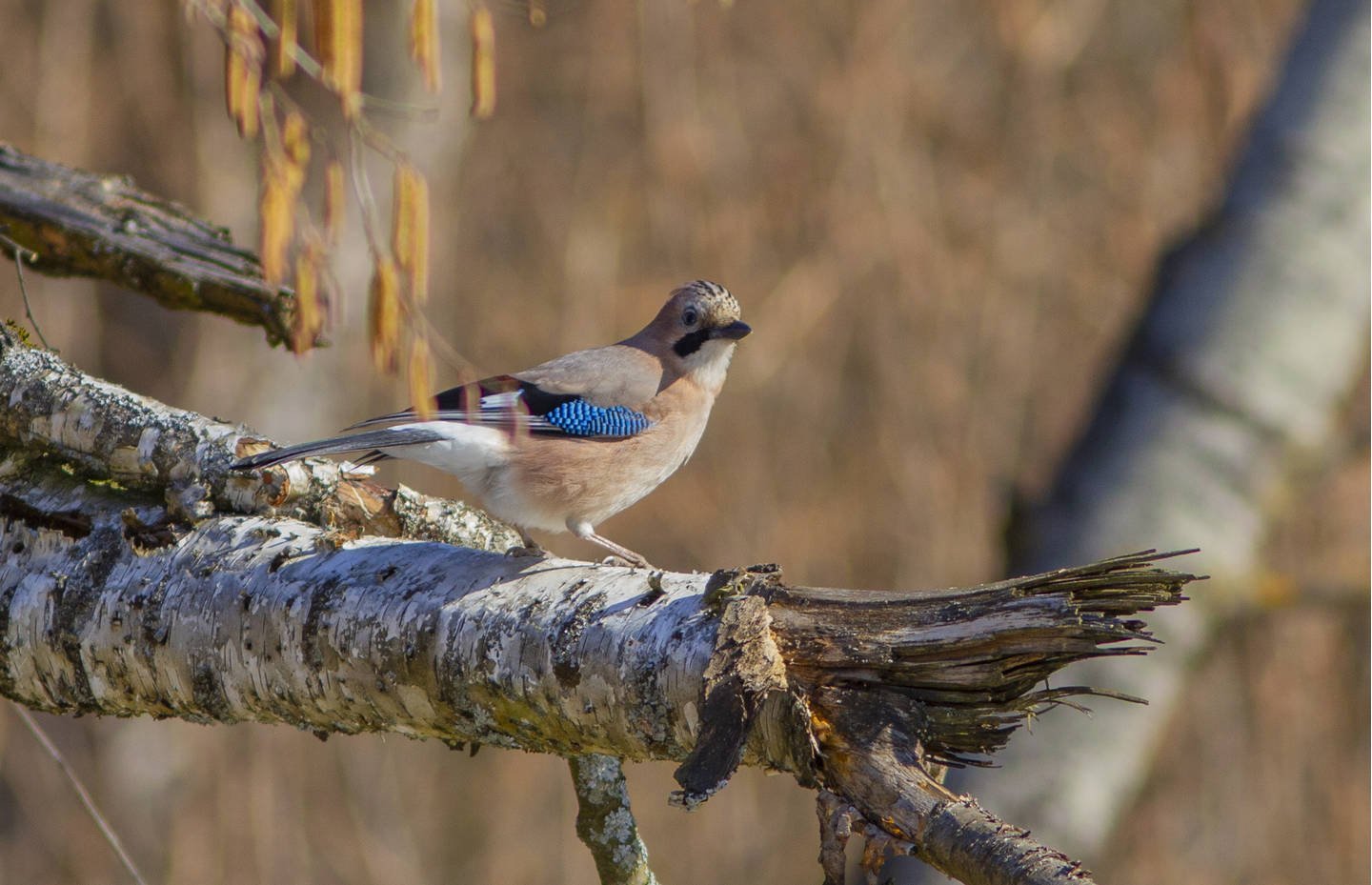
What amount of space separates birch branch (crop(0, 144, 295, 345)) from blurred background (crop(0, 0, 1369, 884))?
10.8ft

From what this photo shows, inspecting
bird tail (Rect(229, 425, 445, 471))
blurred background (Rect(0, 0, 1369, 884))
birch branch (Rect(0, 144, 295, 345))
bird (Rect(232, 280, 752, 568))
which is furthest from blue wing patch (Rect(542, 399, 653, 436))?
blurred background (Rect(0, 0, 1369, 884))

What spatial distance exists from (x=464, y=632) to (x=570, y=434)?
45.6 inches

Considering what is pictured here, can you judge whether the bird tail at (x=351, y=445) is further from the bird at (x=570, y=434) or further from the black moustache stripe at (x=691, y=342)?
the black moustache stripe at (x=691, y=342)

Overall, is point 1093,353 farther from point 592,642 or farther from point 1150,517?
point 592,642

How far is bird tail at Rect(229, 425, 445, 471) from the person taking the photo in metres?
2.35

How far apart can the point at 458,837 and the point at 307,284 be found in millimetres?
6073

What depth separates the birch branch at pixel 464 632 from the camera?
165cm

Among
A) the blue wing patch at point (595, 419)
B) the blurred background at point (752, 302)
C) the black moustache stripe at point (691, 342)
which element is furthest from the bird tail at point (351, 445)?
the blurred background at point (752, 302)

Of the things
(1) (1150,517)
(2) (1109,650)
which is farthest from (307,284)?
(1) (1150,517)

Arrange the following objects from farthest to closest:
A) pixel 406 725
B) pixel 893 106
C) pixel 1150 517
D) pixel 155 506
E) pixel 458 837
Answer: pixel 458 837 → pixel 893 106 → pixel 1150 517 → pixel 155 506 → pixel 406 725

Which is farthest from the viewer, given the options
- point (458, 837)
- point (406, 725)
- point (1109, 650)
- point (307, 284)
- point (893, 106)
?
point (458, 837)

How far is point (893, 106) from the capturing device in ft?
22.2

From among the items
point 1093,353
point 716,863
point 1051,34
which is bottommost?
point 716,863

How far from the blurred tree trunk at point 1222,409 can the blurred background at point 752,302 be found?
1.64 meters
